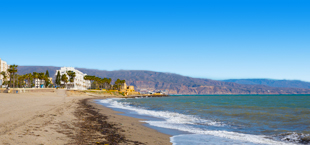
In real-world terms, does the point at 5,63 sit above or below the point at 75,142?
above

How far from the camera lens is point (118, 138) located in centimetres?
1062

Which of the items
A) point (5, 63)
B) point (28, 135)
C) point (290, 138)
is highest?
point (5, 63)

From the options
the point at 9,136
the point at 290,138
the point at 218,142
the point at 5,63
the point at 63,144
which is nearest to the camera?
the point at 63,144

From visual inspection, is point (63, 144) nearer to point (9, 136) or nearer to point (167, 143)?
point (9, 136)

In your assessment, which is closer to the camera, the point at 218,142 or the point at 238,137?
the point at 218,142

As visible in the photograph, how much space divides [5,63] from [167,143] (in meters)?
162

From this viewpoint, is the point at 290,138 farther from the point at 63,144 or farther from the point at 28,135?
the point at 28,135

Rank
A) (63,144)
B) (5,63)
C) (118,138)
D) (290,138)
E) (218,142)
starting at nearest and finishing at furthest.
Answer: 1. (63,144)
2. (118,138)
3. (218,142)
4. (290,138)
5. (5,63)

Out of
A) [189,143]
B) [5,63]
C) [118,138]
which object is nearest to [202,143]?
[189,143]

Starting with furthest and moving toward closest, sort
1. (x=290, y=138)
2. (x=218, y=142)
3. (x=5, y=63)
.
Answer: (x=5, y=63)
(x=290, y=138)
(x=218, y=142)

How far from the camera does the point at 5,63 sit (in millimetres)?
141500

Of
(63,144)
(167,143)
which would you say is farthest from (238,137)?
(63,144)

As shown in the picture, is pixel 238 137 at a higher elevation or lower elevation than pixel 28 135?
lower

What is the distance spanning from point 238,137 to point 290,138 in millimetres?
2978
